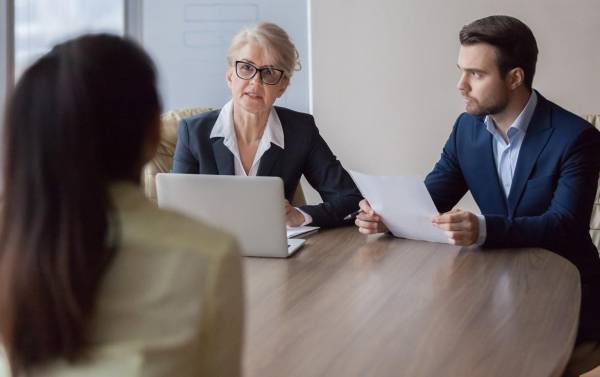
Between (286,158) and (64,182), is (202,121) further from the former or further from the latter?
(64,182)

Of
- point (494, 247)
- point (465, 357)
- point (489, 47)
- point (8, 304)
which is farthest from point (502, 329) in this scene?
point (489, 47)

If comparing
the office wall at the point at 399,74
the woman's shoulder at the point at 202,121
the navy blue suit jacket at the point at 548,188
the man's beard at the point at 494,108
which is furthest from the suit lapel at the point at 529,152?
the office wall at the point at 399,74

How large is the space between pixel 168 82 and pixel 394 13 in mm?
1192

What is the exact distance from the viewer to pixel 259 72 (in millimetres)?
2867

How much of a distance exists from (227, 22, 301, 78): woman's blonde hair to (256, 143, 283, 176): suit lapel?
0.29m

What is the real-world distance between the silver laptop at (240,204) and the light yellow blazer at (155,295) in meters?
1.21

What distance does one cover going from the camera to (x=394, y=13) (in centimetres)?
389

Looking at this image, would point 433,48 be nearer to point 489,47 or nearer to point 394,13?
point 394,13

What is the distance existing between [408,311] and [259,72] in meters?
1.46

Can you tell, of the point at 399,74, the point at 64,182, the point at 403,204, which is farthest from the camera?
the point at 399,74

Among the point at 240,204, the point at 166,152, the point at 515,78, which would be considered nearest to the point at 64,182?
the point at 240,204

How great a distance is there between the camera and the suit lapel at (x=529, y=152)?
2426 mm

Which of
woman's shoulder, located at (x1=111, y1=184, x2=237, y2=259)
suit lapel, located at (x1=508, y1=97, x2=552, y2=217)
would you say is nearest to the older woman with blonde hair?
suit lapel, located at (x1=508, y1=97, x2=552, y2=217)

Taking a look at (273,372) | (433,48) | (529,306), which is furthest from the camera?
(433,48)
